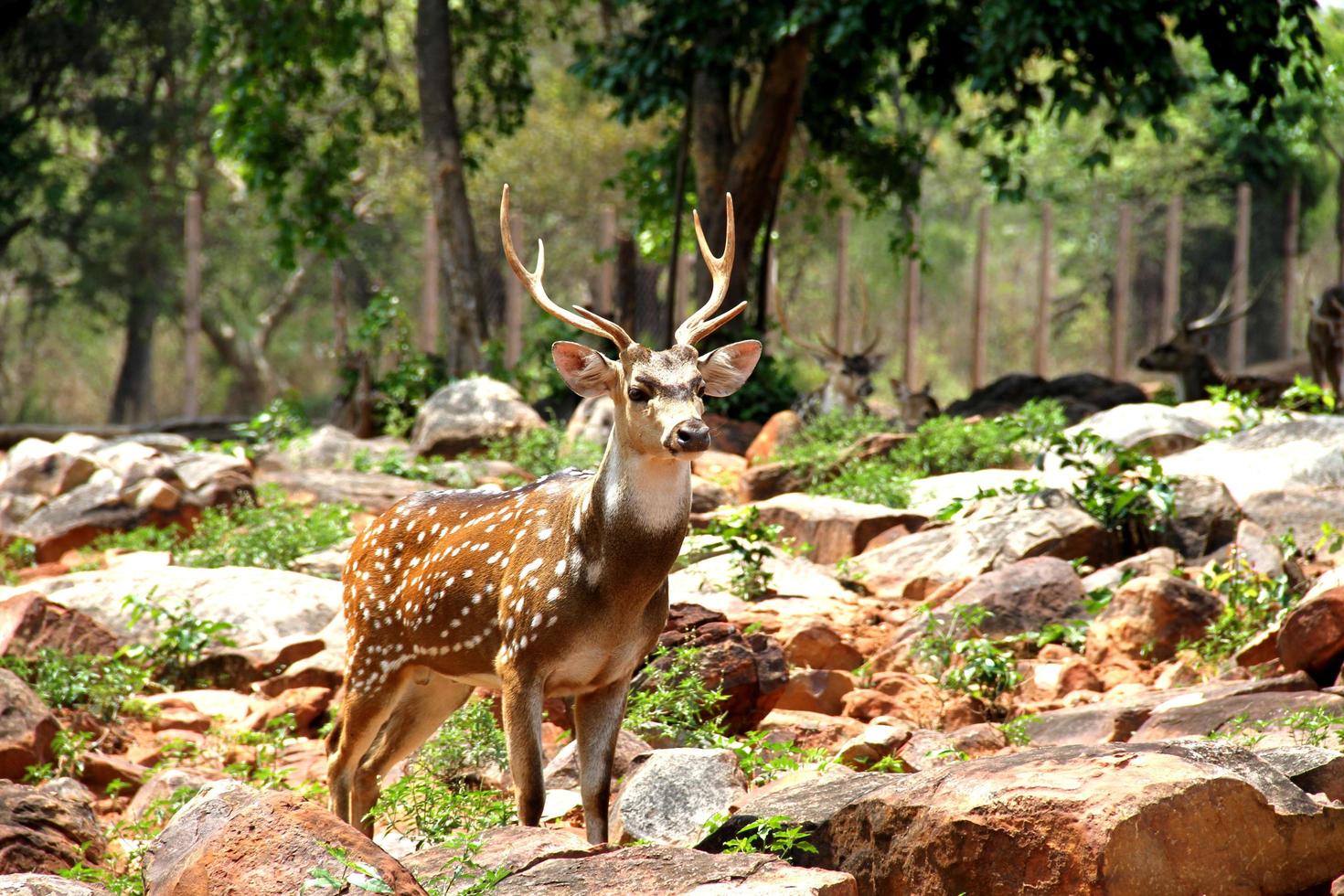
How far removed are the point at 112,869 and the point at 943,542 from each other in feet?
16.3

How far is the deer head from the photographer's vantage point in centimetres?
463

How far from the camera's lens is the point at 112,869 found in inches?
207

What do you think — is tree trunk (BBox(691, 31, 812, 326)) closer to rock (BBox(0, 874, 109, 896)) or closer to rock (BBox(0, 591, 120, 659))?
rock (BBox(0, 591, 120, 659))

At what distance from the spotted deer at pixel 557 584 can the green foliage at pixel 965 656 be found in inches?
87.5

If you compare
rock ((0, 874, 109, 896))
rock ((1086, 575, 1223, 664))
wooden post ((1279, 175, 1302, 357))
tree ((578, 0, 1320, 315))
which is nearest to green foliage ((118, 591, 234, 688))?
rock ((0, 874, 109, 896))

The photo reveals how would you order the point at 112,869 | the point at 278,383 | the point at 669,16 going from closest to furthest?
1. the point at 112,869
2. the point at 669,16
3. the point at 278,383

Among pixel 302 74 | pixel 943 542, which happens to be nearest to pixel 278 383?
pixel 302 74

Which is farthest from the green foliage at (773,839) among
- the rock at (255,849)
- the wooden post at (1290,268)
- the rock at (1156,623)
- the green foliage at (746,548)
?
the wooden post at (1290,268)

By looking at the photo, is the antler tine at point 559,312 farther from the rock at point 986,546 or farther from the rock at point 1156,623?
the rock at point 986,546

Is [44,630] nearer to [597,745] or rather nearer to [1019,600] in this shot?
[597,745]

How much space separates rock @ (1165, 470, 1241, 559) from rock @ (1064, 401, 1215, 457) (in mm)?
1597

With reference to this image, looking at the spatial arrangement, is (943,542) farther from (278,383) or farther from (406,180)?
(278,383)

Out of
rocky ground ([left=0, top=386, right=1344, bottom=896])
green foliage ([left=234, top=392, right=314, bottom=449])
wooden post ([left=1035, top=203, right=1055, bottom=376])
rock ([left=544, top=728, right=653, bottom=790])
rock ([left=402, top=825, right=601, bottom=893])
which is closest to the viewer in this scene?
rocky ground ([left=0, top=386, right=1344, bottom=896])

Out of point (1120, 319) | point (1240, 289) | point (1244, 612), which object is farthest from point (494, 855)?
point (1240, 289)
